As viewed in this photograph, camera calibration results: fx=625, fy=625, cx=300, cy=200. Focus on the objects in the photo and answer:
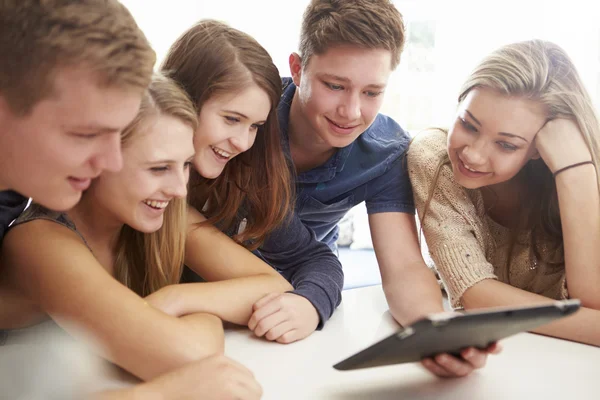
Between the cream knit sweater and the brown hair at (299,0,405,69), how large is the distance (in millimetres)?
241

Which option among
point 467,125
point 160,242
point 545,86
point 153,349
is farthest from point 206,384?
point 545,86

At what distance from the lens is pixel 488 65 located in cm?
130

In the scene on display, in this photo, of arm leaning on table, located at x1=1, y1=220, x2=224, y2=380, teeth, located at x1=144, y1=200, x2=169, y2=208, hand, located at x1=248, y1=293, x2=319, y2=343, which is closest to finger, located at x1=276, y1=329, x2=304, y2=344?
hand, located at x1=248, y1=293, x2=319, y2=343

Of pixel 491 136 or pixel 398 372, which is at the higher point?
pixel 491 136

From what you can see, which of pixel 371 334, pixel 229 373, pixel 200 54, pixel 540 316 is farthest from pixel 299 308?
pixel 200 54

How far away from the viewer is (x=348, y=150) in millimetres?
1550

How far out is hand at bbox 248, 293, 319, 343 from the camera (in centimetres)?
110

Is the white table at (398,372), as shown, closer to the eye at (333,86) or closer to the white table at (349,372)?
the white table at (349,372)

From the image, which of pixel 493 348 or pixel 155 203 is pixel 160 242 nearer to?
pixel 155 203

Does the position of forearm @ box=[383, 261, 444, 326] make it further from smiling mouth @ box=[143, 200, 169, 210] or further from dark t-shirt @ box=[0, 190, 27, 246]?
dark t-shirt @ box=[0, 190, 27, 246]

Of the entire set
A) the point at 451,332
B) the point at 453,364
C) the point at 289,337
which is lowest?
the point at 289,337

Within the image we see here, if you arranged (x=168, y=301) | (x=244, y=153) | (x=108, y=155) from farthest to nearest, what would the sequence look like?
1. (x=244, y=153)
2. (x=168, y=301)
3. (x=108, y=155)

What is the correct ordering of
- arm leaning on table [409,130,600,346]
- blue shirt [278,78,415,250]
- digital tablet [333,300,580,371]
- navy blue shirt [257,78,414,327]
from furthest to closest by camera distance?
blue shirt [278,78,415,250] < navy blue shirt [257,78,414,327] < arm leaning on table [409,130,600,346] < digital tablet [333,300,580,371]

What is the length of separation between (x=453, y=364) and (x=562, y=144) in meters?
0.55
